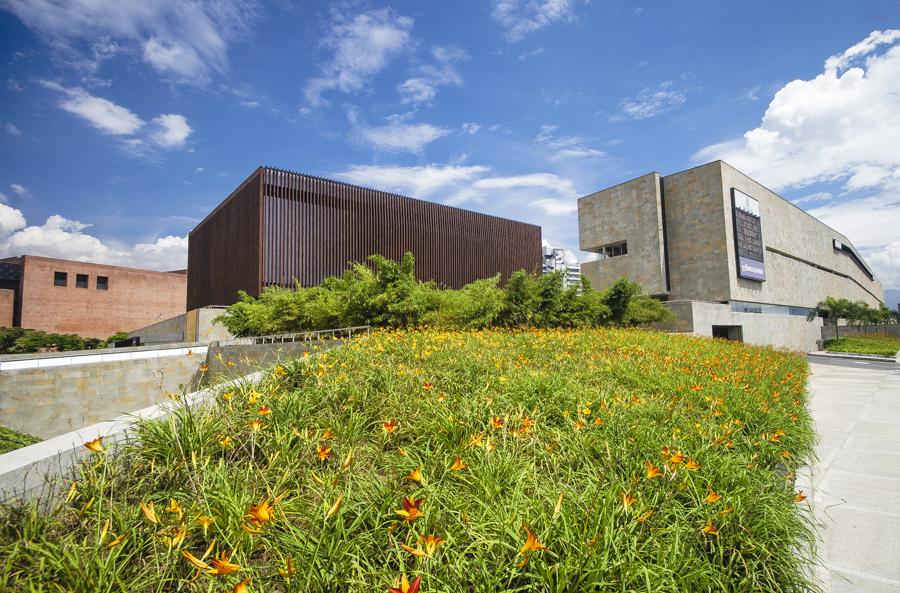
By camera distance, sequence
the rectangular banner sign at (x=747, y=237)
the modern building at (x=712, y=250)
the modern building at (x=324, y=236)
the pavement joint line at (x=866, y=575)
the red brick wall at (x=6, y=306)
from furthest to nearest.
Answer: the red brick wall at (x=6, y=306) < the rectangular banner sign at (x=747, y=237) < the modern building at (x=712, y=250) < the modern building at (x=324, y=236) < the pavement joint line at (x=866, y=575)

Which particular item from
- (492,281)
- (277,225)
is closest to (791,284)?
(492,281)

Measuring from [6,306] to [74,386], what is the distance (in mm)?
32256

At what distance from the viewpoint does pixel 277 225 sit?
21.4 meters

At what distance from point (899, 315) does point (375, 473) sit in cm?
6147

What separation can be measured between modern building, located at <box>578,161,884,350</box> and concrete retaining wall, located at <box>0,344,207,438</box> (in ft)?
75.2

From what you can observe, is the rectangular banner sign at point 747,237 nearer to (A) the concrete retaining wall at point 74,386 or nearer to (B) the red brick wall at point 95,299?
(A) the concrete retaining wall at point 74,386

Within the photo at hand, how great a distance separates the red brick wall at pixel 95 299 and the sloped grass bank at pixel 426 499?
41342 mm

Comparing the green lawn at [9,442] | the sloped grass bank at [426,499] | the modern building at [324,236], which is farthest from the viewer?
the modern building at [324,236]

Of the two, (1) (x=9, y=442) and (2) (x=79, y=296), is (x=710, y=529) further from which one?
(2) (x=79, y=296)

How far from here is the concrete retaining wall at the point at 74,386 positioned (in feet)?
34.6

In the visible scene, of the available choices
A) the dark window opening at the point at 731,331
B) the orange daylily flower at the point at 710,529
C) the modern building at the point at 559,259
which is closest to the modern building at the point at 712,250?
the dark window opening at the point at 731,331

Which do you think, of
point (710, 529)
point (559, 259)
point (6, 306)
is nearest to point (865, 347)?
point (710, 529)

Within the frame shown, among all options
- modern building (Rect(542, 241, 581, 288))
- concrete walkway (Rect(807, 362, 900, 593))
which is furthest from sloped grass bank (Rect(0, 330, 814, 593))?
modern building (Rect(542, 241, 581, 288))

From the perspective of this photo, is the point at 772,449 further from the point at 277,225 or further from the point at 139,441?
the point at 277,225
